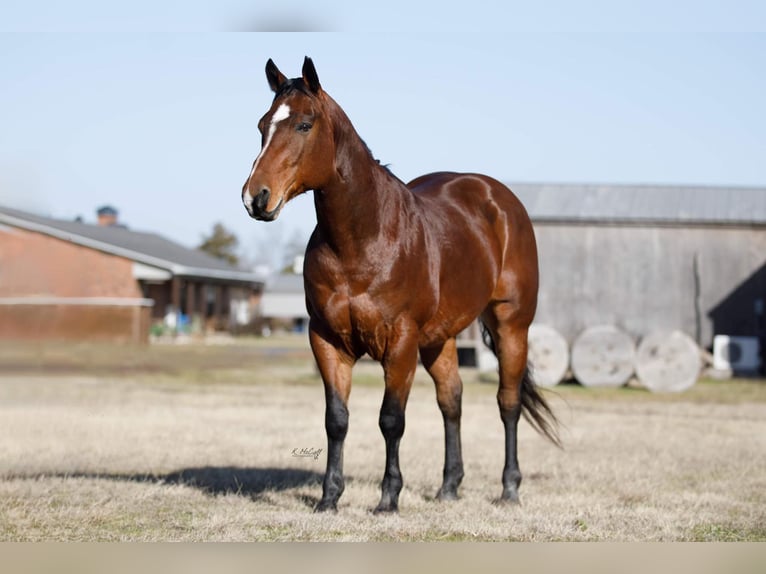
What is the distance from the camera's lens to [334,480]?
20.0 ft

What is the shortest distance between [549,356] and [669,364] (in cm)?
239

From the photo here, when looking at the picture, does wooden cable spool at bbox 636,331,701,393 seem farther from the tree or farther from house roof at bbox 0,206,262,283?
the tree

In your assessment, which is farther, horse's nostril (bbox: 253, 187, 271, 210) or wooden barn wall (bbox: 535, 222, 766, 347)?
wooden barn wall (bbox: 535, 222, 766, 347)

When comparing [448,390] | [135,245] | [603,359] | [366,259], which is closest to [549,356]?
[603,359]

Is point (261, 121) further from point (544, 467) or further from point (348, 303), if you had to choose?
point (544, 467)

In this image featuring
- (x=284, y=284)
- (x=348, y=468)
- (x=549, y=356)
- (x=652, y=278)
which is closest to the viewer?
(x=348, y=468)

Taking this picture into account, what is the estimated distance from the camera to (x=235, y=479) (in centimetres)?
757

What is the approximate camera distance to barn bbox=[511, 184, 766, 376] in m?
23.4

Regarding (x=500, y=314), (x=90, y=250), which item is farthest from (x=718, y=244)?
(x=90, y=250)

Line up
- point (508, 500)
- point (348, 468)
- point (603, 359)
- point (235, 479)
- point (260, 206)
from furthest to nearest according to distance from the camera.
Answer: point (603, 359), point (348, 468), point (235, 479), point (508, 500), point (260, 206)

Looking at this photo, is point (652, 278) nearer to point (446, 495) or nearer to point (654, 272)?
point (654, 272)

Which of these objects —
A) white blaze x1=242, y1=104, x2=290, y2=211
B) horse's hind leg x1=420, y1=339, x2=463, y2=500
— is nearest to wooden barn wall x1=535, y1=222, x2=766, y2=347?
horse's hind leg x1=420, y1=339, x2=463, y2=500

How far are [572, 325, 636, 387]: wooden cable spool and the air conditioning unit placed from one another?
3.99 m

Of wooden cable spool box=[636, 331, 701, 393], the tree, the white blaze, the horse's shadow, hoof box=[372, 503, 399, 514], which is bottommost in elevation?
the horse's shadow
